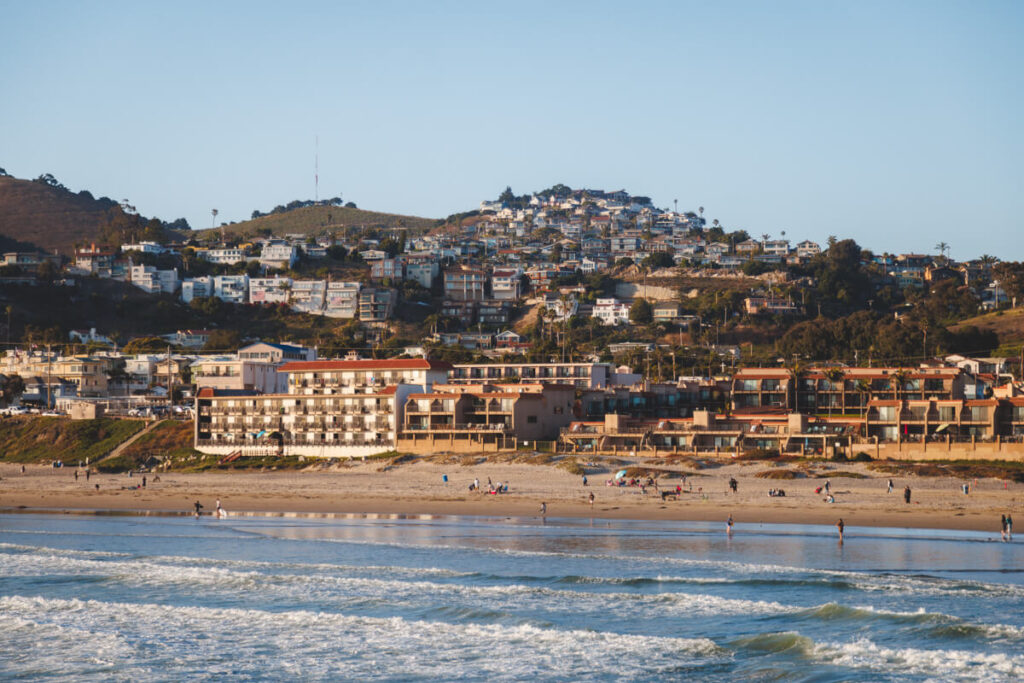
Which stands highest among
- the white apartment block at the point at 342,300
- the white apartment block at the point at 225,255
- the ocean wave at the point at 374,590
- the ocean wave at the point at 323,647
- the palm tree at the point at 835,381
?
the white apartment block at the point at 225,255

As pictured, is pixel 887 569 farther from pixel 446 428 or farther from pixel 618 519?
pixel 446 428

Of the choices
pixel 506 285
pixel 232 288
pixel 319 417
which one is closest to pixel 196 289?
pixel 232 288

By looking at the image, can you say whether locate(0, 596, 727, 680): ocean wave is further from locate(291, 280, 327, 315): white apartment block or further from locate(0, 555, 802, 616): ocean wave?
locate(291, 280, 327, 315): white apartment block

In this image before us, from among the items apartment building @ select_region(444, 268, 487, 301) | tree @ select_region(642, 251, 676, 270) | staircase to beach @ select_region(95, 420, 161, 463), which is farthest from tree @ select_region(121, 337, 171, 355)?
tree @ select_region(642, 251, 676, 270)

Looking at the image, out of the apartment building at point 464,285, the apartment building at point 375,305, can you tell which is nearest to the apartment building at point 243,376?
the apartment building at point 375,305

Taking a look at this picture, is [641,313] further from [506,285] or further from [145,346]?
[145,346]

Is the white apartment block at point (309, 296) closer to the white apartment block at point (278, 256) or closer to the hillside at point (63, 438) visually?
the white apartment block at point (278, 256)

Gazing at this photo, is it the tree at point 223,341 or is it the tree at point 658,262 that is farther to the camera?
the tree at point 658,262
